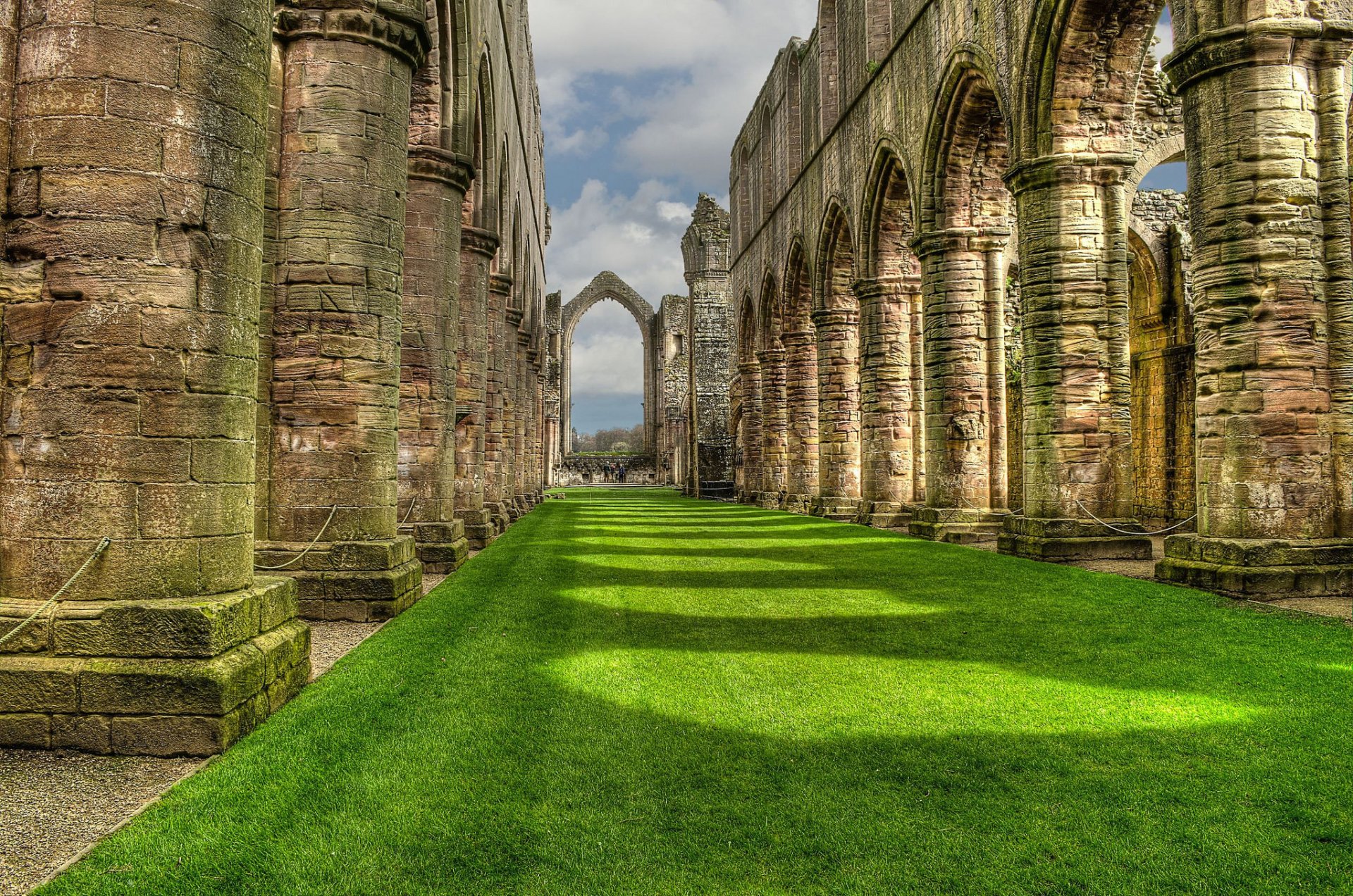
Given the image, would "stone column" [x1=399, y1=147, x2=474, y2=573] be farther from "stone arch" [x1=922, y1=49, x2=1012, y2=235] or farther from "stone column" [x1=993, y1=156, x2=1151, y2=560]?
"stone arch" [x1=922, y1=49, x2=1012, y2=235]

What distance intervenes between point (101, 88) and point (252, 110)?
59 centimetres

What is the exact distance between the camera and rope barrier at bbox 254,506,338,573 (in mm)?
5921

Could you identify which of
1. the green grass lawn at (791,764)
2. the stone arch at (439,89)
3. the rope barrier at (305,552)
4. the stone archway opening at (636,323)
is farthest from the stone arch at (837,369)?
the stone archway opening at (636,323)

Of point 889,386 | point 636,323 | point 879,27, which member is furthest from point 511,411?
point 636,323

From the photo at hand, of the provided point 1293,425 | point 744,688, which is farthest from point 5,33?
point 1293,425

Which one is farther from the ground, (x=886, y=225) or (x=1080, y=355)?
(x=886, y=225)

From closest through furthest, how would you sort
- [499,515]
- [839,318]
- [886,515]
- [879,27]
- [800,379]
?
[499,515] < [886,515] < [879,27] < [839,318] < [800,379]

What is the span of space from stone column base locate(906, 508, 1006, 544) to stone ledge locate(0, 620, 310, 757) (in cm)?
1035

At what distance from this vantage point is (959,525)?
12.2 metres

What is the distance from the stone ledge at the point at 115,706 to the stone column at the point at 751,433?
20.7 meters

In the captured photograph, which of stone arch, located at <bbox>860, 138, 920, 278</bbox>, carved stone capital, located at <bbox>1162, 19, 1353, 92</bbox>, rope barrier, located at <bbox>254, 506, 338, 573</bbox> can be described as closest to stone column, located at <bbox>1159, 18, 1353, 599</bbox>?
carved stone capital, located at <bbox>1162, 19, 1353, 92</bbox>

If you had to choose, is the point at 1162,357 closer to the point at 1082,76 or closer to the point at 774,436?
the point at 1082,76

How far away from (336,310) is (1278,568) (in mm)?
7389

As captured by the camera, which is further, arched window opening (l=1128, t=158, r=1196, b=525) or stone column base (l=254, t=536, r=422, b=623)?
arched window opening (l=1128, t=158, r=1196, b=525)
